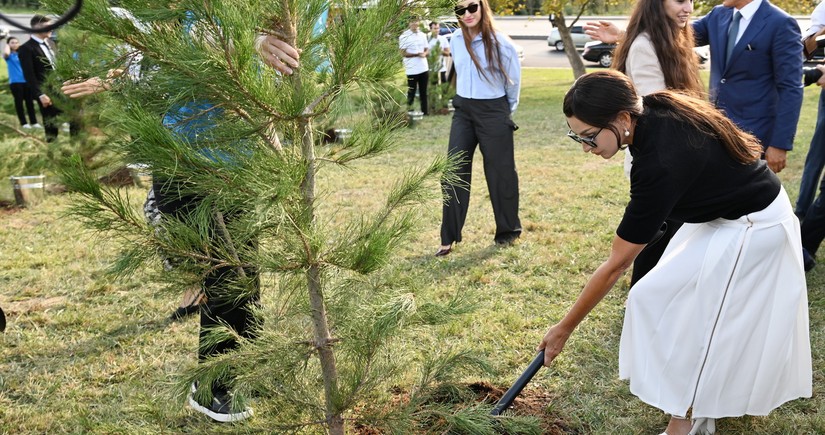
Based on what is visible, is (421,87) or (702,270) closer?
(702,270)

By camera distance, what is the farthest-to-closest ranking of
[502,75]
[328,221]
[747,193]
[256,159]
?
[502,75] → [747,193] → [328,221] → [256,159]

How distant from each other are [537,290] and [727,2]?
2.01m

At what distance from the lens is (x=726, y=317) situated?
264cm

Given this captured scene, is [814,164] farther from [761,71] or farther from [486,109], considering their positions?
[486,109]

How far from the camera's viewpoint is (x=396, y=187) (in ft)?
7.82

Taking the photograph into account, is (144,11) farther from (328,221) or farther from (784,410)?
(784,410)

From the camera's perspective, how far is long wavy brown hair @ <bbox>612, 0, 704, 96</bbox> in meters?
3.70

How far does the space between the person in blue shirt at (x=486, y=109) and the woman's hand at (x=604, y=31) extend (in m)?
1.17

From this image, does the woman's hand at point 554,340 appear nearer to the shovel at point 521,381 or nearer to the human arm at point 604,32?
the shovel at point 521,381

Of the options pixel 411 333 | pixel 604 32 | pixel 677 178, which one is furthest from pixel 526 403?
pixel 604 32

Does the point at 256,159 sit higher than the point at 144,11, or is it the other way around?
the point at 144,11

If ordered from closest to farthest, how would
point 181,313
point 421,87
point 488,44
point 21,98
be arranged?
point 181,313
point 488,44
point 21,98
point 421,87

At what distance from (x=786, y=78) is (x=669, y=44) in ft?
2.84

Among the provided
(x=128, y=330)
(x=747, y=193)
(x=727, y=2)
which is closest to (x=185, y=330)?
(x=128, y=330)
